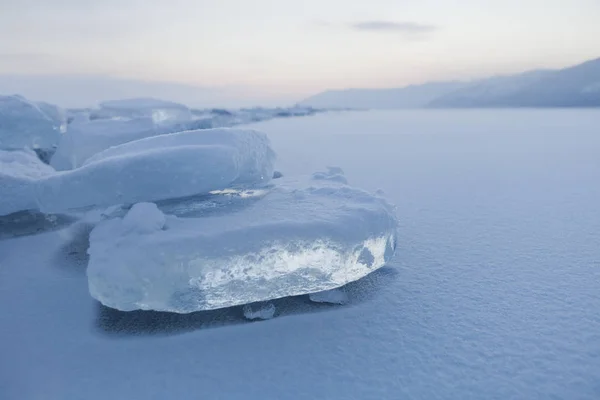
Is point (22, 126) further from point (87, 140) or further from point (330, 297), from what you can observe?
point (330, 297)

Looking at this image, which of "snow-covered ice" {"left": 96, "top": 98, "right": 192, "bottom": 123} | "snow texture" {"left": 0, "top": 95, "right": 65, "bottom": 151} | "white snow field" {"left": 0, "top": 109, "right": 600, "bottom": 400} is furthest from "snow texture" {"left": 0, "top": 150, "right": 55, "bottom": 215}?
"snow-covered ice" {"left": 96, "top": 98, "right": 192, "bottom": 123}

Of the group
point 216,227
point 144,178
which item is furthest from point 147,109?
point 216,227

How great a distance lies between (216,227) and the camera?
8.59ft

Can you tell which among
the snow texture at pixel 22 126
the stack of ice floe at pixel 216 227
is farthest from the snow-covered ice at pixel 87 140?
the stack of ice floe at pixel 216 227

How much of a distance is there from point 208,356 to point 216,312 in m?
0.46

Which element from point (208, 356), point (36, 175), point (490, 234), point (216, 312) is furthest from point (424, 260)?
point (36, 175)

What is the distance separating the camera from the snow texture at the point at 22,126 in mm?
6793

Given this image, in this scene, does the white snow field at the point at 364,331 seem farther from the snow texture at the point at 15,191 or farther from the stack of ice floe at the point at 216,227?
the snow texture at the point at 15,191

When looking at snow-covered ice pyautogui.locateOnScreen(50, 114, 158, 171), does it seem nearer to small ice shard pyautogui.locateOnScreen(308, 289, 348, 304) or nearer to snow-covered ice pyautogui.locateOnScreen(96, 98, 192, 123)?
snow-covered ice pyautogui.locateOnScreen(96, 98, 192, 123)

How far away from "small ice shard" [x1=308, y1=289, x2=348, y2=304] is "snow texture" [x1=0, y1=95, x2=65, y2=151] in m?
6.58

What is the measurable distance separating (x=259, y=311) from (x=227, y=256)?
385 millimetres

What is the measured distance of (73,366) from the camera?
2035mm

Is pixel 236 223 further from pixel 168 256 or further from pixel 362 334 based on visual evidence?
pixel 362 334

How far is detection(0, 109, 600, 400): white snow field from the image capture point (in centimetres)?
185
